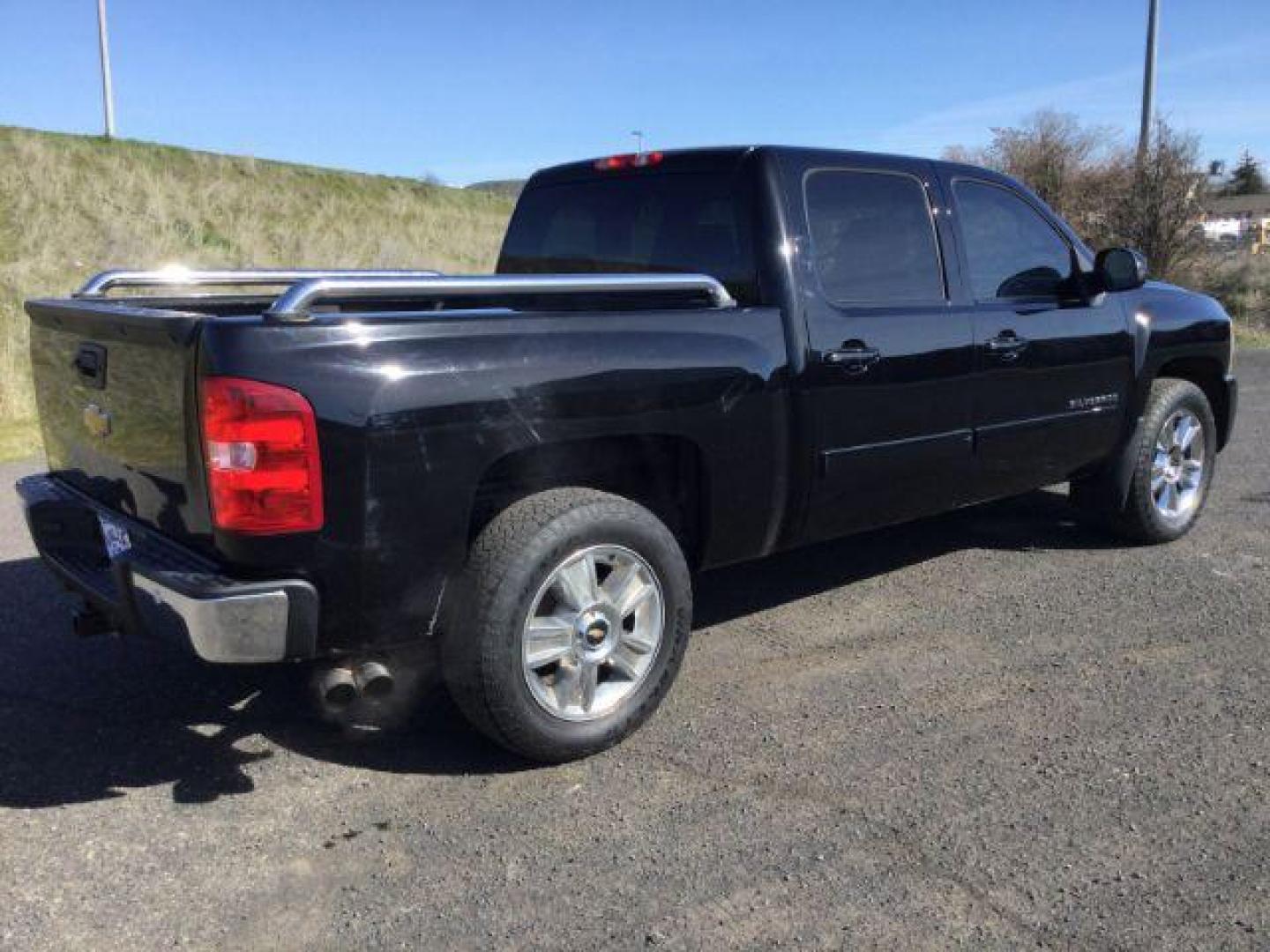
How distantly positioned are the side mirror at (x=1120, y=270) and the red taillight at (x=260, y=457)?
381 centimetres

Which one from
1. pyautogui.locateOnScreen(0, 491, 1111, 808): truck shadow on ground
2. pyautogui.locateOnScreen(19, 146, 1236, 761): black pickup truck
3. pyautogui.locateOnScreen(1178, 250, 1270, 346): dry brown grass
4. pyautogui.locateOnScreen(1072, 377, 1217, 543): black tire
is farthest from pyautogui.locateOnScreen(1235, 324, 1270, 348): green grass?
pyautogui.locateOnScreen(0, 491, 1111, 808): truck shadow on ground

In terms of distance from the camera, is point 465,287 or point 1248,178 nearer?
point 465,287

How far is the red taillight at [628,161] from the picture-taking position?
4.48 m

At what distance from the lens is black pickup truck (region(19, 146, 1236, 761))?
2.90m

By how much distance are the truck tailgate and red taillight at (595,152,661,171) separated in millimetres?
1971

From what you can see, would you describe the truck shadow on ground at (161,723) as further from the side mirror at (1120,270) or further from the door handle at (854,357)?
the side mirror at (1120,270)

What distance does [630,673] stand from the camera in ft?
11.8

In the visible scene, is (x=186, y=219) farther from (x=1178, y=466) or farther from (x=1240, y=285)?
(x=1178, y=466)

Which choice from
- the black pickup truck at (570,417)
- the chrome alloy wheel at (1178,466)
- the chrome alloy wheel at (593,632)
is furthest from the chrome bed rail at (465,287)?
the chrome alloy wheel at (1178,466)

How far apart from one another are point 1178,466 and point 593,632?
387 cm

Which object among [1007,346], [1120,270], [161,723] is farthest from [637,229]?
[161,723]

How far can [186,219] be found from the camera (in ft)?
81.4

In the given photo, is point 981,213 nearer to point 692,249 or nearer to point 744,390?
point 692,249

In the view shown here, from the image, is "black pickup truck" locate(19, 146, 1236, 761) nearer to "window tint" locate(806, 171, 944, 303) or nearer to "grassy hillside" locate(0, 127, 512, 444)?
"window tint" locate(806, 171, 944, 303)
